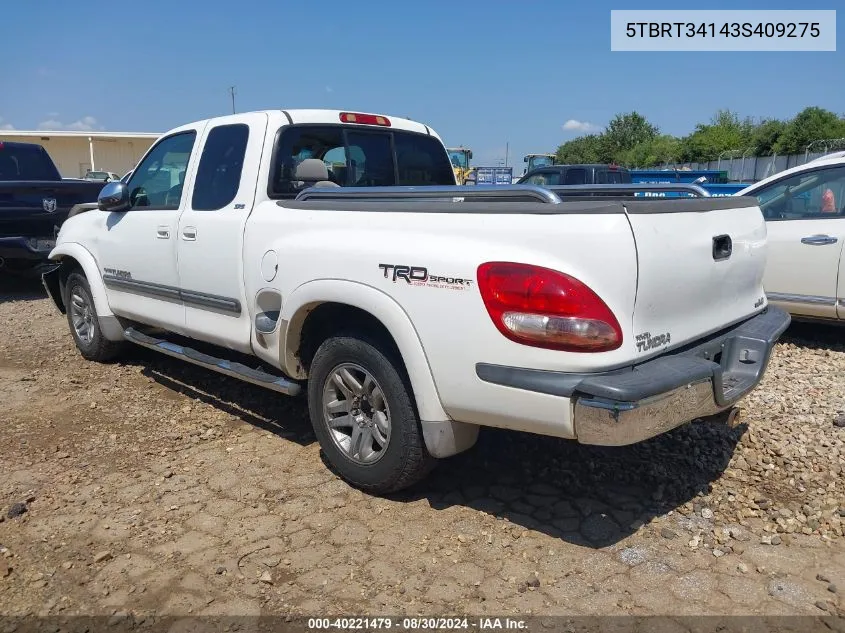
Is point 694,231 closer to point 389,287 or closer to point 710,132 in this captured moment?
point 389,287

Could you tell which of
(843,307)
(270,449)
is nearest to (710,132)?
(843,307)

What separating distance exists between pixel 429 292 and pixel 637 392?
0.92m

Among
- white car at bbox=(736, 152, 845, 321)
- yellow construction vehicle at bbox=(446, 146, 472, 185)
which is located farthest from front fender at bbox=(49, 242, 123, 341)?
yellow construction vehicle at bbox=(446, 146, 472, 185)

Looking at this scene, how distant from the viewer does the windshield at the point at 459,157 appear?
24.6 metres

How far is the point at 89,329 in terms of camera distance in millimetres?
5984

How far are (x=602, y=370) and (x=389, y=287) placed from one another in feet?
3.25

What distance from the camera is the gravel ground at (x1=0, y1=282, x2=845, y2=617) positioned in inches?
109

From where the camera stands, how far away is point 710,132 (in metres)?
53.9

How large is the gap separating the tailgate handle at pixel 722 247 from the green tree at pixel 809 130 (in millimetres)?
34465

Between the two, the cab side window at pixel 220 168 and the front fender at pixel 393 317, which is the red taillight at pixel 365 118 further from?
the front fender at pixel 393 317

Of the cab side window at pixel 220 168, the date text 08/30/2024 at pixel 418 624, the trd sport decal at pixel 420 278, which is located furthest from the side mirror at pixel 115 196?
the date text 08/30/2024 at pixel 418 624

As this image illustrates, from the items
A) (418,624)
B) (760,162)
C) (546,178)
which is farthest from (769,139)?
(418,624)

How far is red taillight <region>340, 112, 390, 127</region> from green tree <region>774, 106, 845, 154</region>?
33.8m

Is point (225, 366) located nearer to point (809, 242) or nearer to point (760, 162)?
point (809, 242)
